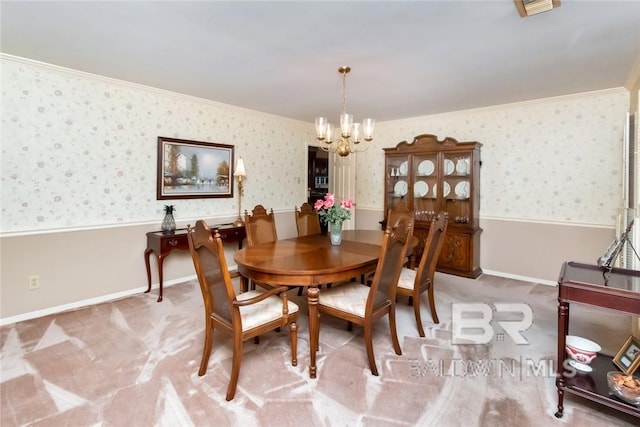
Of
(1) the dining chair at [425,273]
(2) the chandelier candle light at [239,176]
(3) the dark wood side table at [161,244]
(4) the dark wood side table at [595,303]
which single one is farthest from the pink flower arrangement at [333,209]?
(2) the chandelier candle light at [239,176]

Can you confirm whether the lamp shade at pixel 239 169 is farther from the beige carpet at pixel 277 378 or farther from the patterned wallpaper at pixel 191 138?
the beige carpet at pixel 277 378

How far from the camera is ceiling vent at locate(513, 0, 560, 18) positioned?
1.82 meters

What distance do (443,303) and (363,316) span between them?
1.56 meters

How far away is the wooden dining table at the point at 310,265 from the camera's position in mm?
2023

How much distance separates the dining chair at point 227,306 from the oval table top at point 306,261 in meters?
0.15

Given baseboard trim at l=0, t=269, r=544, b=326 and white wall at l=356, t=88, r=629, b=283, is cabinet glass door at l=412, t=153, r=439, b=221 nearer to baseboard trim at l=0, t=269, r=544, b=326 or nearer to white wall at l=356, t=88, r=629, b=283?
white wall at l=356, t=88, r=629, b=283

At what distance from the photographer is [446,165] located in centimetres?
439

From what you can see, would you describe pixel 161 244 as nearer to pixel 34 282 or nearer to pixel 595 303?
pixel 34 282

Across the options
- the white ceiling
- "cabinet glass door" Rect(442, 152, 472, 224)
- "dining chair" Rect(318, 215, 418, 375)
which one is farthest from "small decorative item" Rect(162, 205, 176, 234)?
"cabinet glass door" Rect(442, 152, 472, 224)

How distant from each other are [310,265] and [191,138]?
8.87 feet

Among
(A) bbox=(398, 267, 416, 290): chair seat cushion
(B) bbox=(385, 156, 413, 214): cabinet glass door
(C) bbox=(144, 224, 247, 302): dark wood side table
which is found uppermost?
(B) bbox=(385, 156, 413, 214): cabinet glass door

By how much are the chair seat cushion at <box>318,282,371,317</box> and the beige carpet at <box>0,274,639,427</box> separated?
1.25ft

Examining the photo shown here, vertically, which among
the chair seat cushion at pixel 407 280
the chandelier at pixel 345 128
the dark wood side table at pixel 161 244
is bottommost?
the chair seat cushion at pixel 407 280

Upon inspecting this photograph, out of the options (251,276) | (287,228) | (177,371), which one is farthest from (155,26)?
(287,228)
